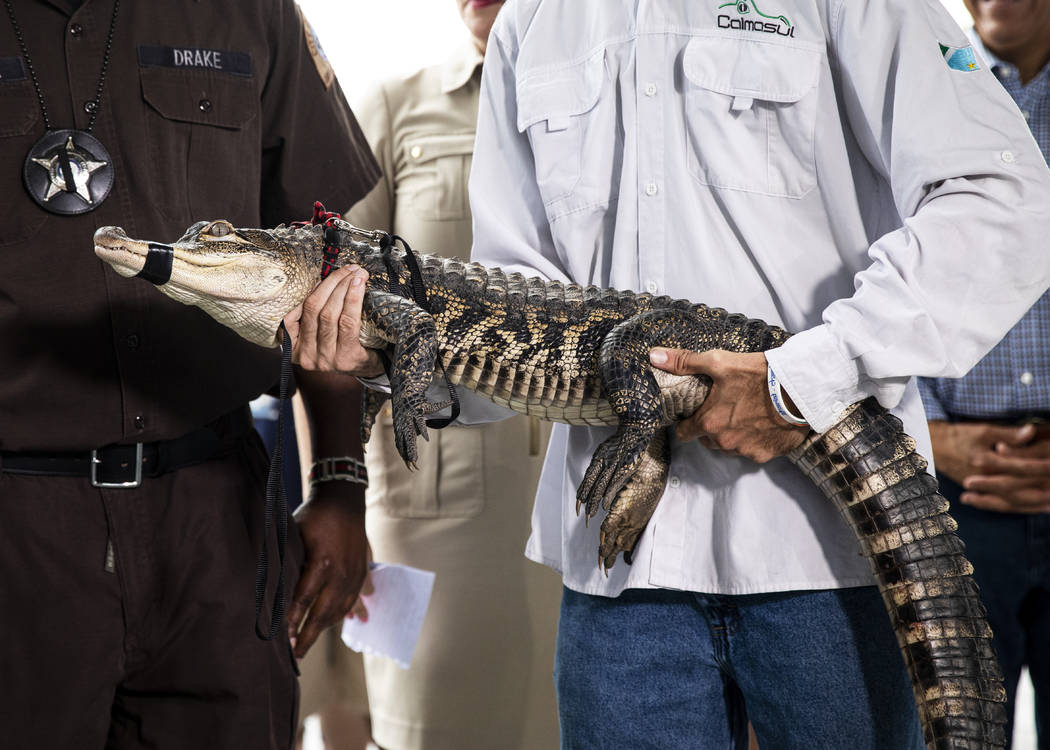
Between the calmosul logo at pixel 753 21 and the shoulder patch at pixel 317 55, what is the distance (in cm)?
88

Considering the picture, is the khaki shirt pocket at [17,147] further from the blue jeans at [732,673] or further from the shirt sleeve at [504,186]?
the blue jeans at [732,673]

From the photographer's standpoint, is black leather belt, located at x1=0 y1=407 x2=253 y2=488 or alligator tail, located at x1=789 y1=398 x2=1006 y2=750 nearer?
alligator tail, located at x1=789 y1=398 x2=1006 y2=750

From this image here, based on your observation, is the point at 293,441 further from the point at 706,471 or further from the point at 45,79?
the point at 706,471

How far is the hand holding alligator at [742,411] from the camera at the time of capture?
1.38 m

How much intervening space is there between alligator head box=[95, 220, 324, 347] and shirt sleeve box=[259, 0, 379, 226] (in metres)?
0.44

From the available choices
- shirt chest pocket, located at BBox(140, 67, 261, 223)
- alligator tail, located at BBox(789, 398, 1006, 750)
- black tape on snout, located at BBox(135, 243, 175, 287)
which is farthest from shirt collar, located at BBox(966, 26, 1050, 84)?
black tape on snout, located at BBox(135, 243, 175, 287)

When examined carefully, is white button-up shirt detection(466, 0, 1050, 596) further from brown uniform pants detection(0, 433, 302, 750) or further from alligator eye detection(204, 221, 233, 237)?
brown uniform pants detection(0, 433, 302, 750)

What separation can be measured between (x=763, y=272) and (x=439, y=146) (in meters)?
1.53

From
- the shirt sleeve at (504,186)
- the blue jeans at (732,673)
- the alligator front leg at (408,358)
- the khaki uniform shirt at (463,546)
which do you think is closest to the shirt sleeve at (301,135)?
the shirt sleeve at (504,186)

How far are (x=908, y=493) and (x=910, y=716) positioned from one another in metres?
0.32

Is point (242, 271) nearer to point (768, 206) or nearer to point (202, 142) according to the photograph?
point (202, 142)

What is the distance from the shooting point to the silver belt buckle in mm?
1593

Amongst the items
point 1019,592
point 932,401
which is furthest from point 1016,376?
point 1019,592

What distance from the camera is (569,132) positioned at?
5.25ft
